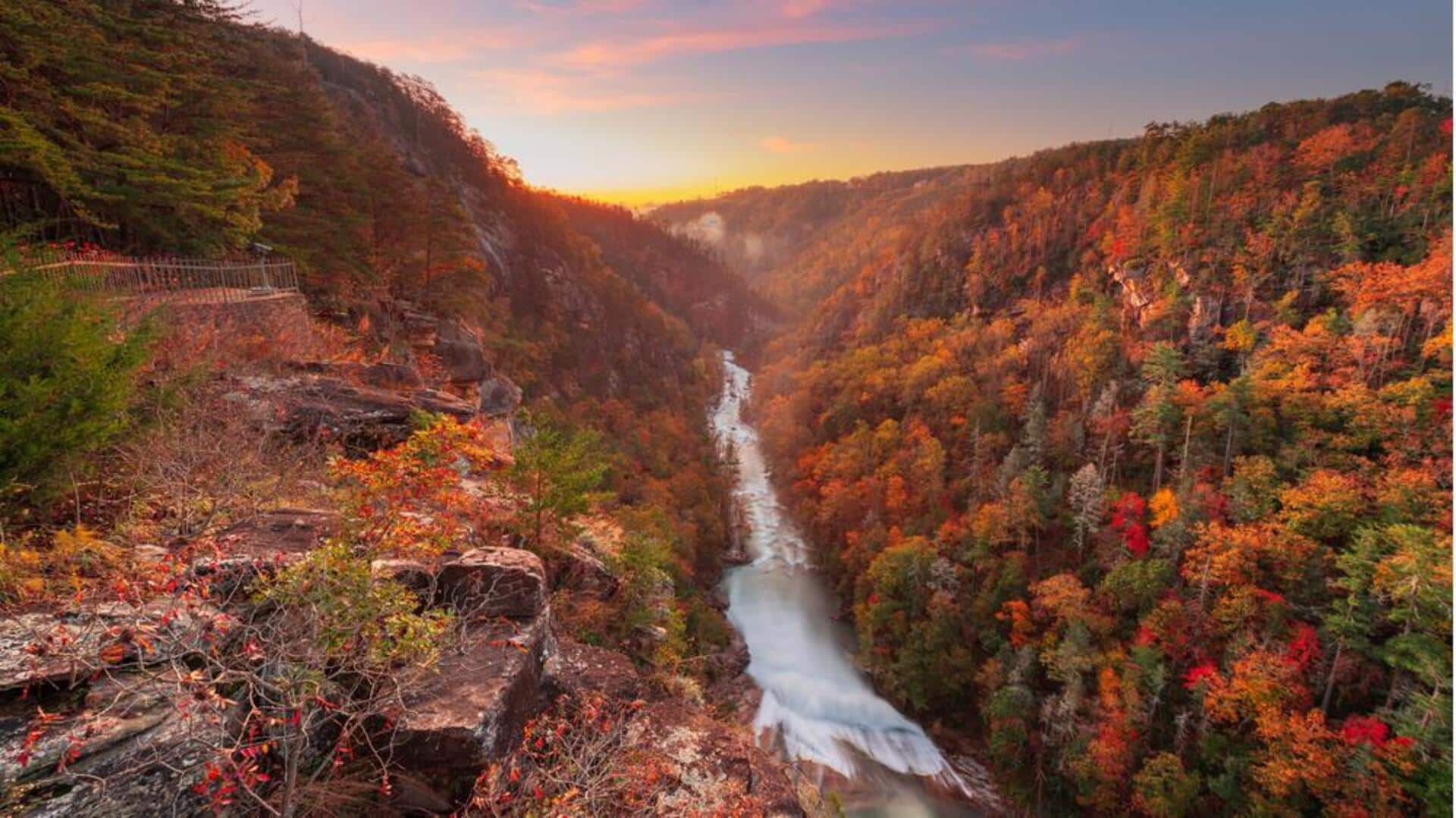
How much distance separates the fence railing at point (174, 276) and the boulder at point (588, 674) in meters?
8.58

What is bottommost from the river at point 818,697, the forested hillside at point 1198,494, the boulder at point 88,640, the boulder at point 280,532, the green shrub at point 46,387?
the river at point 818,697

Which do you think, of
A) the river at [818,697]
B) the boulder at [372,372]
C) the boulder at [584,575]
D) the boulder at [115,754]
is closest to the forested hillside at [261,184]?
the boulder at [372,372]

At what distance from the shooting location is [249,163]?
19.6m

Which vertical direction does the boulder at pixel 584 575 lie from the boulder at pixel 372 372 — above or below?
below

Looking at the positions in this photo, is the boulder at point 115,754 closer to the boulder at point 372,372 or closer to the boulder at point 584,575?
the boulder at point 584,575

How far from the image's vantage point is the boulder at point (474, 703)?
22.0 ft

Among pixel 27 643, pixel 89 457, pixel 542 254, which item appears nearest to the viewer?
pixel 27 643

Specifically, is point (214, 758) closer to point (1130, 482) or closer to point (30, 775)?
point (30, 775)

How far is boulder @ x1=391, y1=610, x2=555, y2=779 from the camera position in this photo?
6.71 m

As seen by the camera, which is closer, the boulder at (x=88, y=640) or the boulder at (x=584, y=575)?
the boulder at (x=88, y=640)

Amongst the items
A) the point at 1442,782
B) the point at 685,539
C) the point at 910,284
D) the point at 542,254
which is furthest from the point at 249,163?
the point at 910,284

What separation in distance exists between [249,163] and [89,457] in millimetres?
16696

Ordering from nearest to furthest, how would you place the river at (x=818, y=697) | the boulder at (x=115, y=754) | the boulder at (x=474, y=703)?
1. the boulder at (x=115, y=754)
2. the boulder at (x=474, y=703)
3. the river at (x=818, y=697)

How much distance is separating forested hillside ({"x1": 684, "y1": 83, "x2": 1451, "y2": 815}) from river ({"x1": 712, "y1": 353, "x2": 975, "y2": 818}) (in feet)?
9.31
